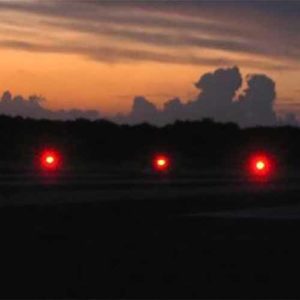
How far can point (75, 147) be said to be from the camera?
107375 mm

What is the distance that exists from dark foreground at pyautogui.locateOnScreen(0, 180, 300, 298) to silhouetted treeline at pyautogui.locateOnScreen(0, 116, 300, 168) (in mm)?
59303

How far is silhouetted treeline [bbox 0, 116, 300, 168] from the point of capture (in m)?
99.3

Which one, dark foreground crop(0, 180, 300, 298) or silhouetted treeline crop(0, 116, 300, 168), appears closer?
dark foreground crop(0, 180, 300, 298)

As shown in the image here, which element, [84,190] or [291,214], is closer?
[291,214]

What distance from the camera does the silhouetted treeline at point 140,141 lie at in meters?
99.3

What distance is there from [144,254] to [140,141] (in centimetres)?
9676

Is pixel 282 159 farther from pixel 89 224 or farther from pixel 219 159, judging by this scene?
pixel 89 224

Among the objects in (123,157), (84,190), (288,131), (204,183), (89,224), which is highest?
(288,131)

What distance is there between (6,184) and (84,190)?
477 centimetres

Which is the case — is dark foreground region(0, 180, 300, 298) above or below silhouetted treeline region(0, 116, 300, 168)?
below

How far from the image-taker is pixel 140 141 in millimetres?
117062

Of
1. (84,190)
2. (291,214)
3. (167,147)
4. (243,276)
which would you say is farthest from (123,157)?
(243,276)

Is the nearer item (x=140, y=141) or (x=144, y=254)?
(x=144, y=254)

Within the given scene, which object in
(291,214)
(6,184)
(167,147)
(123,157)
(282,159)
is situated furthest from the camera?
(167,147)
